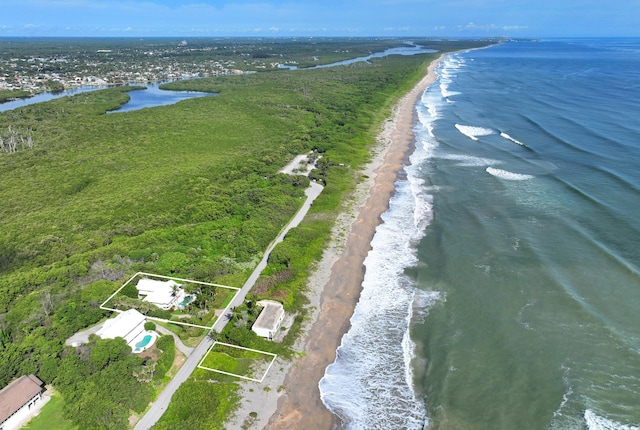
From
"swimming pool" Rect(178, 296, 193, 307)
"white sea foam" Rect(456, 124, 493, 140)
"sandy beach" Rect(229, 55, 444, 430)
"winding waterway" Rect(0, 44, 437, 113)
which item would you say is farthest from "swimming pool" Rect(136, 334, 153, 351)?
"winding waterway" Rect(0, 44, 437, 113)

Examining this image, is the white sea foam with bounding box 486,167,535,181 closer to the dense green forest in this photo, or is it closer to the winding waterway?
the dense green forest

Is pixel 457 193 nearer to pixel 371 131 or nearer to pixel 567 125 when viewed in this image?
pixel 371 131

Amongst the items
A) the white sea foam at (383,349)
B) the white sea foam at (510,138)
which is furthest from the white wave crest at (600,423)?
the white sea foam at (510,138)

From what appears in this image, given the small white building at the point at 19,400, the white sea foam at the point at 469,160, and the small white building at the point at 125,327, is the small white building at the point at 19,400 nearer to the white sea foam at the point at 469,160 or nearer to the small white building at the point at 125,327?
the small white building at the point at 125,327

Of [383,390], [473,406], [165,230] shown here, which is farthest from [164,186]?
[473,406]

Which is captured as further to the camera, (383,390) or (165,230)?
(165,230)

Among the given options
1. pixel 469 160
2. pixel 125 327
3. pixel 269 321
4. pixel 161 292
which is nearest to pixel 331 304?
pixel 269 321
